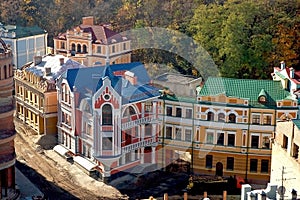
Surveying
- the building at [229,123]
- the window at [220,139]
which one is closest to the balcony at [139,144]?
the building at [229,123]

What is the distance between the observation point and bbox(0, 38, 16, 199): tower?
1066 inches

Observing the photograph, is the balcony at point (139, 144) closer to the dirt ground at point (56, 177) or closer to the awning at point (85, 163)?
the awning at point (85, 163)

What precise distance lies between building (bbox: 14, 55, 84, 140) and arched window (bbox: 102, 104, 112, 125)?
708 centimetres

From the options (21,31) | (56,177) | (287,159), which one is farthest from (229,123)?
(21,31)

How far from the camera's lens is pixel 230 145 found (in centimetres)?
3055

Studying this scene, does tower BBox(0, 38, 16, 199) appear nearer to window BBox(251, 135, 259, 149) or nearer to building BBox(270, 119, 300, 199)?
window BBox(251, 135, 259, 149)

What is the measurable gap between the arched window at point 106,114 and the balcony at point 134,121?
757 millimetres

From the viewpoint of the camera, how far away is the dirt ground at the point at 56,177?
2884 cm

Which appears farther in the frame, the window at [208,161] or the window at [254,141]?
the window at [208,161]

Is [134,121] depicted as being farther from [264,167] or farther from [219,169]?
[264,167]

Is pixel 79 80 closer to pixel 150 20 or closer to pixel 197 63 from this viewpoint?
pixel 197 63

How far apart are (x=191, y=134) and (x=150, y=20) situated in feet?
82.3

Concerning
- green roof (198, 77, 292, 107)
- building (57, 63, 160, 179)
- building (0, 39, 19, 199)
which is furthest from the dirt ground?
green roof (198, 77, 292, 107)

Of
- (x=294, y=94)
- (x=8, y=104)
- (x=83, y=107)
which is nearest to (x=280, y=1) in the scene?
(x=294, y=94)
